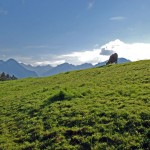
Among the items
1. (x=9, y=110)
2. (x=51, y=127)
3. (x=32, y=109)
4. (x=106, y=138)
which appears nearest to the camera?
(x=106, y=138)

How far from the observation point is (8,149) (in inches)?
666

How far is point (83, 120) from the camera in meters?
18.5

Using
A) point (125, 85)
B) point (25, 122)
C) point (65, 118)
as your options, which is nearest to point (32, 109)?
point (25, 122)

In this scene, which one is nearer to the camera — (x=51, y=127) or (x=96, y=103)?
(x=51, y=127)

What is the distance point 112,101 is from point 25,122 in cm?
645

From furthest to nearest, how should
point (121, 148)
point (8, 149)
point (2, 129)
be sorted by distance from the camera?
point (2, 129)
point (8, 149)
point (121, 148)

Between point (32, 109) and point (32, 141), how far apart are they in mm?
6273

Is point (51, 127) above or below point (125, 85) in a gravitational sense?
below

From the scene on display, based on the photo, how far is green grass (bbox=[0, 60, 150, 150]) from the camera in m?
15.7

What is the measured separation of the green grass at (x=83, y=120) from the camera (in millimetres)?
15680

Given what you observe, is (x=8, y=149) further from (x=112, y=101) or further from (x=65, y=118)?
(x=112, y=101)

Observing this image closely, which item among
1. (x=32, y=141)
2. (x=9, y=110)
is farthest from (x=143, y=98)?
(x=9, y=110)

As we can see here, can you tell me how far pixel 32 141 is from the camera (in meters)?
17.5

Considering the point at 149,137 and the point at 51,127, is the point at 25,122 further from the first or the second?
the point at 149,137
